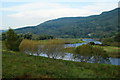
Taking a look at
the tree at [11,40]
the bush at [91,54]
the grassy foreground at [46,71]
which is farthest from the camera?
the tree at [11,40]

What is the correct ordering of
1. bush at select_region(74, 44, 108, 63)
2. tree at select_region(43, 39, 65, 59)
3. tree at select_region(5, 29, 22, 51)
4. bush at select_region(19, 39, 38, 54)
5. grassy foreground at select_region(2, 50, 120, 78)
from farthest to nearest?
bush at select_region(19, 39, 38, 54) < tree at select_region(43, 39, 65, 59) < tree at select_region(5, 29, 22, 51) < bush at select_region(74, 44, 108, 63) < grassy foreground at select_region(2, 50, 120, 78)

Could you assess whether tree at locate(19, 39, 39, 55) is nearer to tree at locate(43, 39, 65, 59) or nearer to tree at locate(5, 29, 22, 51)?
tree at locate(5, 29, 22, 51)

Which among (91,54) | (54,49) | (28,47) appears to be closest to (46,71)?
(91,54)

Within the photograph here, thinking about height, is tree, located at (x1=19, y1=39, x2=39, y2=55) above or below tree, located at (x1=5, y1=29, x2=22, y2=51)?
below

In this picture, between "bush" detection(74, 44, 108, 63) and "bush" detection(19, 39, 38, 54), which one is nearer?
"bush" detection(74, 44, 108, 63)

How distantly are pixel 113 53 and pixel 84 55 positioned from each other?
2774cm

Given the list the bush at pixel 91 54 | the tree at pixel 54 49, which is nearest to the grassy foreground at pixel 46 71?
the bush at pixel 91 54

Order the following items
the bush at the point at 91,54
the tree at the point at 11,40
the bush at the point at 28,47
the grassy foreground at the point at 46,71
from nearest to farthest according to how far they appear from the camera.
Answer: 1. the grassy foreground at the point at 46,71
2. the bush at the point at 91,54
3. the tree at the point at 11,40
4. the bush at the point at 28,47

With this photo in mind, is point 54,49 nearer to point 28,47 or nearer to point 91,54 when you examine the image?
point 28,47

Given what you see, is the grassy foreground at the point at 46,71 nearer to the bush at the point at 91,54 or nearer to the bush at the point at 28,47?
the bush at the point at 91,54

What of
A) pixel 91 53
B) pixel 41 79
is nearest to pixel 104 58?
pixel 91 53

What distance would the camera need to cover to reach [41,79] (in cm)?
1012

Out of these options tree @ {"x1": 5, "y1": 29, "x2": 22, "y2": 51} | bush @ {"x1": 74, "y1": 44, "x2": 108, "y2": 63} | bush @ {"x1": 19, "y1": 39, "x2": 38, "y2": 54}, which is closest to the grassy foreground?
bush @ {"x1": 74, "y1": 44, "x2": 108, "y2": 63}

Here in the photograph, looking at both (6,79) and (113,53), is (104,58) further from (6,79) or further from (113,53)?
(6,79)
